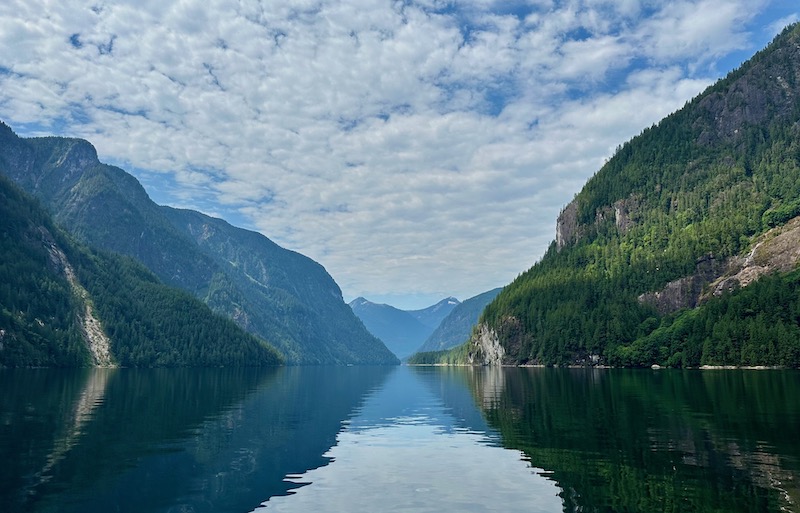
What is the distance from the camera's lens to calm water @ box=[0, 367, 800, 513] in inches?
1065

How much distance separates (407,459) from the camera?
3966 cm

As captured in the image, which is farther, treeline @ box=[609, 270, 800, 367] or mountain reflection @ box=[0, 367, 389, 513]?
treeline @ box=[609, 270, 800, 367]

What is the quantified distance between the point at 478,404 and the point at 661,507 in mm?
56729

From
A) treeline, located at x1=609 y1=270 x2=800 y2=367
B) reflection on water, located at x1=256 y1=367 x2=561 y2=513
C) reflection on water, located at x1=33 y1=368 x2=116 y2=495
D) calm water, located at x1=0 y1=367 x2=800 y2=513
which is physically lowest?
reflection on water, located at x1=256 y1=367 x2=561 y2=513

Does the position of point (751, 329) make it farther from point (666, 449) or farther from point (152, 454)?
point (152, 454)

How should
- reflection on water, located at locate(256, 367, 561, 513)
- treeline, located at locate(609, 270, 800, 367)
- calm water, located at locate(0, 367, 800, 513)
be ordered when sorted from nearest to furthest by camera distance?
calm water, located at locate(0, 367, 800, 513)
reflection on water, located at locate(256, 367, 561, 513)
treeline, located at locate(609, 270, 800, 367)

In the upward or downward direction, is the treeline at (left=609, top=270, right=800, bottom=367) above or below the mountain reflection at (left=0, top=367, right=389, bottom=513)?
above

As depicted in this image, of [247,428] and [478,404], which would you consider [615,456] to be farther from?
[478,404]

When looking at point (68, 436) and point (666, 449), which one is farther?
point (68, 436)

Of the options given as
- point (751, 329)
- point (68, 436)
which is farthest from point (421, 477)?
point (751, 329)

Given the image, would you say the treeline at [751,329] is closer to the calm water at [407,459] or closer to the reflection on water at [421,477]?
the calm water at [407,459]

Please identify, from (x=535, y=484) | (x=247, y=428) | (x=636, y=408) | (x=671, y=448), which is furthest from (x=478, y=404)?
(x=535, y=484)

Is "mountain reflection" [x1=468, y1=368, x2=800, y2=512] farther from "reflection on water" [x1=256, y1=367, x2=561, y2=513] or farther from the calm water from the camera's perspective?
"reflection on water" [x1=256, y1=367, x2=561, y2=513]

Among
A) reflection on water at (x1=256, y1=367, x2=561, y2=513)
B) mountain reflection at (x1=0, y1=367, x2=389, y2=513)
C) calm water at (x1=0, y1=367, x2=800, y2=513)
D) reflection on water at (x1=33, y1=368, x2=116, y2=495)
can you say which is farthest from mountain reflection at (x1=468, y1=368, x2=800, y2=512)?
reflection on water at (x1=33, y1=368, x2=116, y2=495)
